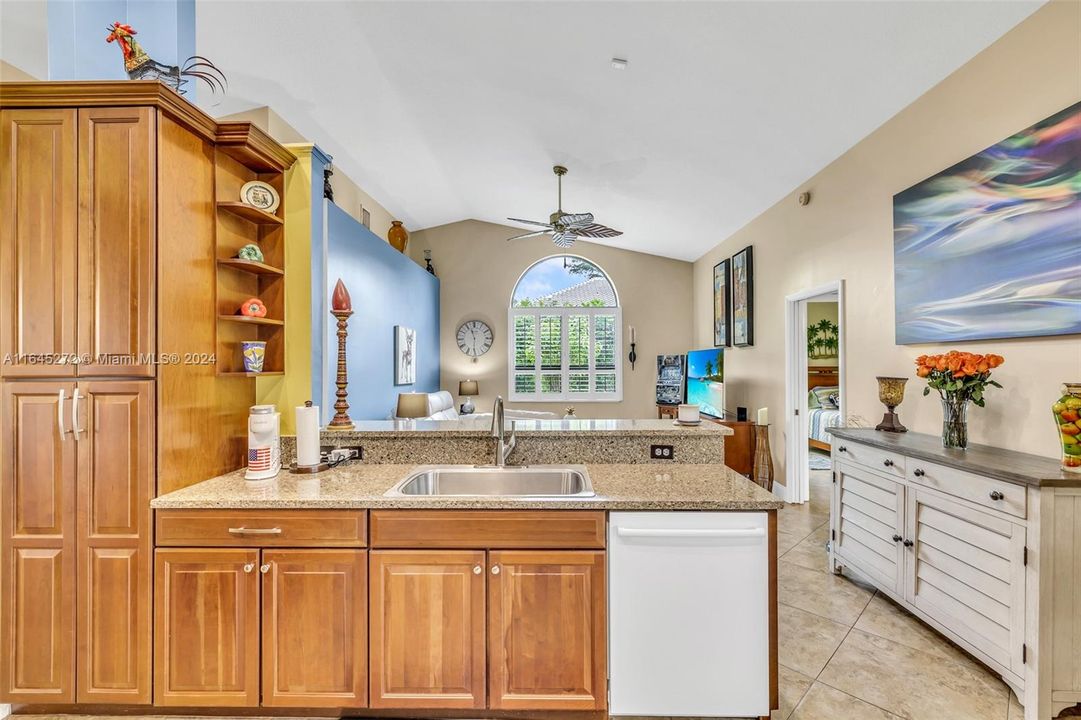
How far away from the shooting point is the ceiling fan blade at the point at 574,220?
4293 mm

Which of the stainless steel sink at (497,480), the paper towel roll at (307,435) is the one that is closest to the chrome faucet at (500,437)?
the stainless steel sink at (497,480)

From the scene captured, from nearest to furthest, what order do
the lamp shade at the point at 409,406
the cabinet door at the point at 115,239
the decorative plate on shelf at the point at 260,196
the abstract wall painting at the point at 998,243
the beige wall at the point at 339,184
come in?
the cabinet door at the point at 115,239 < the abstract wall painting at the point at 998,243 < the decorative plate on shelf at the point at 260,196 < the beige wall at the point at 339,184 < the lamp shade at the point at 409,406

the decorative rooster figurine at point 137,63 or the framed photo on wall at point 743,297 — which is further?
the framed photo on wall at point 743,297

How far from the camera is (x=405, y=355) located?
523cm

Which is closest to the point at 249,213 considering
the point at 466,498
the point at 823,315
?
the point at 466,498

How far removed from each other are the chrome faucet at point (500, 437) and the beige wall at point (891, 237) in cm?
233

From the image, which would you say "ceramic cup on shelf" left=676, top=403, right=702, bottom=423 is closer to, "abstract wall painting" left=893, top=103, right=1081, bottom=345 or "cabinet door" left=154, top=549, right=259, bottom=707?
"abstract wall painting" left=893, top=103, right=1081, bottom=345

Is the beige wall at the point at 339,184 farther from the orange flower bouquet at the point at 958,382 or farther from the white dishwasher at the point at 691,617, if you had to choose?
the orange flower bouquet at the point at 958,382

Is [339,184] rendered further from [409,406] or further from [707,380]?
[707,380]

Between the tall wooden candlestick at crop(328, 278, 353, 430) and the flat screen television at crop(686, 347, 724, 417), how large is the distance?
4.03m

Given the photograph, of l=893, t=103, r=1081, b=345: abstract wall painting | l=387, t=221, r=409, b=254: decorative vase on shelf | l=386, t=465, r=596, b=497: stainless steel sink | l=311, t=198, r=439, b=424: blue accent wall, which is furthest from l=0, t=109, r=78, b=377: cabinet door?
l=387, t=221, r=409, b=254: decorative vase on shelf

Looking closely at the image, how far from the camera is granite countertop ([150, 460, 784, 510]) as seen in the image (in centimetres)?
162

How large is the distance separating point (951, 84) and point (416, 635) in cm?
369

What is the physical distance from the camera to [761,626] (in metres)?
1.60
